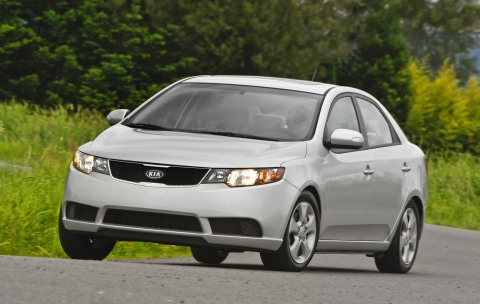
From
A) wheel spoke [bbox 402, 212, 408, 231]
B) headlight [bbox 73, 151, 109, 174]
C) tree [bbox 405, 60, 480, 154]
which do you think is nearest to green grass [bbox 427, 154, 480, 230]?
wheel spoke [bbox 402, 212, 408, 231]

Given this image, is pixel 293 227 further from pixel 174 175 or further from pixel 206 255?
pixel 206 255

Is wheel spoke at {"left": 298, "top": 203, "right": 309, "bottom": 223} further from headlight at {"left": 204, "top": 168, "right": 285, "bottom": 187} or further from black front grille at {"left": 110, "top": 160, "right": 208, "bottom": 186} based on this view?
black front grille at {"left": 110, "top": 160, "right": 208, "bottom": 186}

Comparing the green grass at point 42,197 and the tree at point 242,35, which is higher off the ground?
the green grass at point 42,197

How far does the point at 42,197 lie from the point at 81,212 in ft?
11.8

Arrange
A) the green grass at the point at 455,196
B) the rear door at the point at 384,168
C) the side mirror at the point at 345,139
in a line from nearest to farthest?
the side mirror at the point at 345,139
the rear door at the point at 384,168
the green grass at the point at 455,196

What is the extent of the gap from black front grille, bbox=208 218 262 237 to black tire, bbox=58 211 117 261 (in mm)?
1214

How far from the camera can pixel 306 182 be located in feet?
26.9

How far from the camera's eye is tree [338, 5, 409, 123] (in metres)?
60.5

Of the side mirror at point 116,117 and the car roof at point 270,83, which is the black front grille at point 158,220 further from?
the car roof at point 270,83

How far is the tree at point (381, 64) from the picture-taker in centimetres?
6050

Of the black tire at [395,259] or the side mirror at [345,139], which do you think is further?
the black tire at [395,259]

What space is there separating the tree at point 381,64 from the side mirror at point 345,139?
5164 centimetres

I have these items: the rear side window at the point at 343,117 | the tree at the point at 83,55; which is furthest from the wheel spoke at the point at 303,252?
the tree at the point at 83,55

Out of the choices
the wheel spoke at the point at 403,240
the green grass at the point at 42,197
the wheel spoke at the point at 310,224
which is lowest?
the green grass at the point at 42,197
